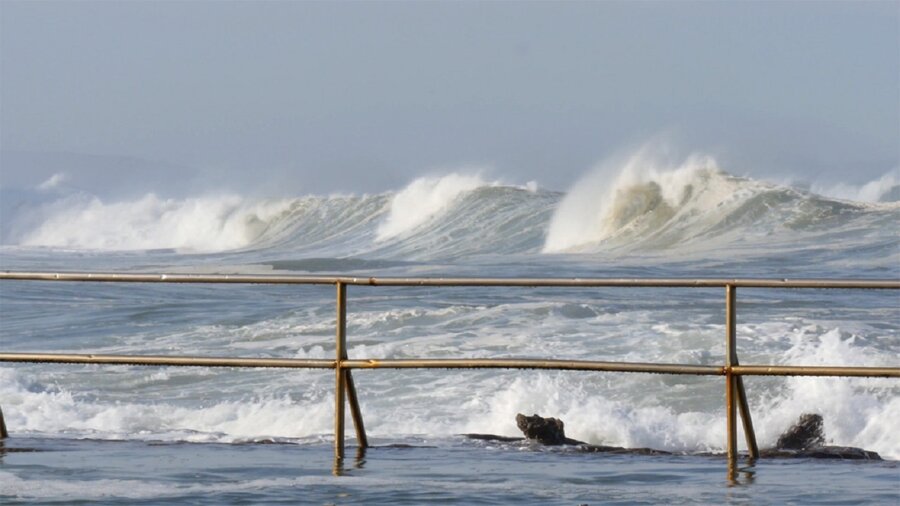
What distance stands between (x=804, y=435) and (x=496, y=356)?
7.00 m

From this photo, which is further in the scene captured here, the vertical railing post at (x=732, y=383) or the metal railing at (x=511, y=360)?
the vertical railing post at (x=732, y=383)

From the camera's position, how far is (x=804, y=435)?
905 centimetres

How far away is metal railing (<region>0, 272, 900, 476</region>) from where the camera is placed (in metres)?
7.41

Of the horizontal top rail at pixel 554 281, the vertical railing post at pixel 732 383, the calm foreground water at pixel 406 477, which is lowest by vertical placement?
the calm foreground water at pixel 406 477

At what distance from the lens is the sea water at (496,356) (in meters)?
7.44

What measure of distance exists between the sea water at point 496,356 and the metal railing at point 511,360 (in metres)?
0.34

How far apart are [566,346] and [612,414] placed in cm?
419

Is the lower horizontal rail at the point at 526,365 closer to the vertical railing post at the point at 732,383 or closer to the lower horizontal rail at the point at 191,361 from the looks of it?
the vertical railing post at the point at 732,383

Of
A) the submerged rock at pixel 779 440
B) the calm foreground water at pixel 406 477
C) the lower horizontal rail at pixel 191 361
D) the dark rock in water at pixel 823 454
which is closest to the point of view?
the calm foreground water at pixel 406 477

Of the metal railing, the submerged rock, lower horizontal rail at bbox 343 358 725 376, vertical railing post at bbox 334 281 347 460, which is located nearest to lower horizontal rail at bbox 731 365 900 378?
the metal railing

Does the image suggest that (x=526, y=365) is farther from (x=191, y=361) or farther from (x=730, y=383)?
(x=191, y=361)

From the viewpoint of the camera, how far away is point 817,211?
34719 millimetres

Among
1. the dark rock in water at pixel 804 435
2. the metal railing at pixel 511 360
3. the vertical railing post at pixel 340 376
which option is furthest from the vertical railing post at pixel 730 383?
the vertical railing post at pixel 340 376

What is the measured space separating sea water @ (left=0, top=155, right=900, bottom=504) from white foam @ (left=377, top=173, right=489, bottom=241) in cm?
169
